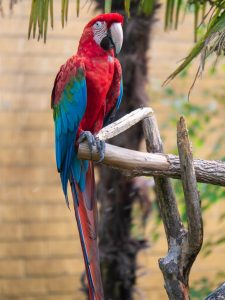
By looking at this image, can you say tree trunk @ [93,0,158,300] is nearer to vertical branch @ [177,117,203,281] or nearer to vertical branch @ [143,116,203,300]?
vertical branch @ [143,116,203,300]

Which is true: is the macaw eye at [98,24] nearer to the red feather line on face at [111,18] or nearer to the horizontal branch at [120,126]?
the red feather line on face at [111,18]

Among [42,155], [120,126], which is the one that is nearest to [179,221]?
[120,126]

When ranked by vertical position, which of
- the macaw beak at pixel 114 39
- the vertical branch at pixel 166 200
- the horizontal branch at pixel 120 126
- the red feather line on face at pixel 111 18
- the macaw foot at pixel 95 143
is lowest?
the vertical branch at pixel 166 200

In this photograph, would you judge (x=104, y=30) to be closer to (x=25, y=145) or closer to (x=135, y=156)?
(x=135, y=156)

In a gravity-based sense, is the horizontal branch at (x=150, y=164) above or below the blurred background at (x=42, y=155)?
above

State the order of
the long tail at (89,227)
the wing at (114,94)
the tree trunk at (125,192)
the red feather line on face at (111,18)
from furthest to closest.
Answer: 1. the tree trunk at (125,192)
2. the wing at (114,94)
3. the red feather line on face at (111,18)
4. the long tail at (89,227)

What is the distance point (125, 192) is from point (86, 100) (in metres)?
0.96

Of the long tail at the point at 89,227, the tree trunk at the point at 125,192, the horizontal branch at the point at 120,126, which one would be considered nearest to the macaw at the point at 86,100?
the long tail at the point at 89,227

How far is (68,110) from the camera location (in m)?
2.55

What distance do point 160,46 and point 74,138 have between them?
2.09 m

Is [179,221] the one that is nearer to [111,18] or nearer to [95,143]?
[95,143]

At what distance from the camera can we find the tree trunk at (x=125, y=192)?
129 inches

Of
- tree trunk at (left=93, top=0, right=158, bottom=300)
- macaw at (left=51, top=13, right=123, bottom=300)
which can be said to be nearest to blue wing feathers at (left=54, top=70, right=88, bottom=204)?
macaw at (left=51, top=13, right=123, bottom=300)

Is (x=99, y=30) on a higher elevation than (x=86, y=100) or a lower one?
higher
